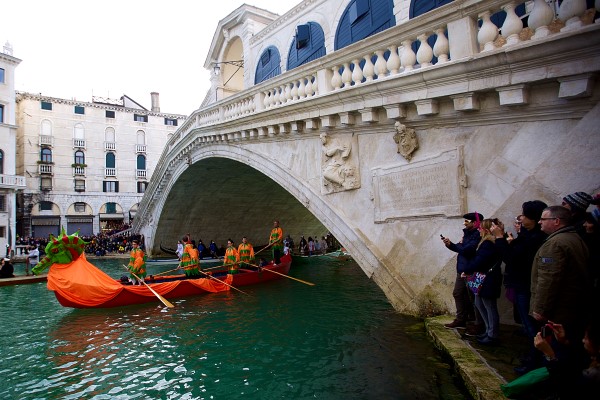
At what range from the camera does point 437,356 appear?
4.61 metres

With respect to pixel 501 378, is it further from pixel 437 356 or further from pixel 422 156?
pixel 422 156

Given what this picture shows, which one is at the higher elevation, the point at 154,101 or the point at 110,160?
the point at 154,101

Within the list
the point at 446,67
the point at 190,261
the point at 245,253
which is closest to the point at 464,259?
the point at 446,67

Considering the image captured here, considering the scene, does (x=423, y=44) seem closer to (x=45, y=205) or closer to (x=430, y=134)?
(x=430, y=134)

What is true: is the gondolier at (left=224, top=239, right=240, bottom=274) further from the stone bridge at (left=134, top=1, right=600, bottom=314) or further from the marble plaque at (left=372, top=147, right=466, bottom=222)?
the marble plaque at (left=372, top=147, right=466, bottom=222)

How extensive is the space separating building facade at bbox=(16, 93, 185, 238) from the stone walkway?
29.7 m

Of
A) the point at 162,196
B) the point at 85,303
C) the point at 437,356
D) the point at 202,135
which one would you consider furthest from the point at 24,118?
the point at 437,356

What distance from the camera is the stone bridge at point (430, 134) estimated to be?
3971 millimetres

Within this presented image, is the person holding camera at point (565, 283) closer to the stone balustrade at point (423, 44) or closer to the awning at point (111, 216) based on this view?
the stone balustrade at point (423, 44)

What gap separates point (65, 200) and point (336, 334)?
28.4 metres

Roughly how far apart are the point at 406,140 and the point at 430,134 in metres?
0.33

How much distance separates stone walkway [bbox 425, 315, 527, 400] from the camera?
10.7ft

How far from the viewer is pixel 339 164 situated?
21.8 feet

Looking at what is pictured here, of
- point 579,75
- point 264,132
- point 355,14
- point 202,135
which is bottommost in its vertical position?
point 579,75
